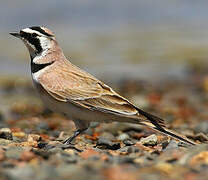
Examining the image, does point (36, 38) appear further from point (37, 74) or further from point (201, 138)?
point (201, 138)

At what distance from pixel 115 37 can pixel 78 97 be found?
17715mm

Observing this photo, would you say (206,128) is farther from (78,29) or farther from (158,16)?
(158,16)

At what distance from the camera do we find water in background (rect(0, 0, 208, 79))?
19.5 m

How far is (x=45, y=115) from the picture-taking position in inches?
458

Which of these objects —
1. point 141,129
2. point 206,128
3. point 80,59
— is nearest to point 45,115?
point 141,129

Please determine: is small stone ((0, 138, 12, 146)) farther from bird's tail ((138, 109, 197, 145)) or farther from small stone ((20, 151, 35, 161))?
bird's tail ((138, 109, 197, 145))

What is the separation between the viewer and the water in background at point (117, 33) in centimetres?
1947

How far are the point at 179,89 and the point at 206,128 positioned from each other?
633cm

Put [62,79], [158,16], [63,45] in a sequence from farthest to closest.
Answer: [158,16]
[63,45]
[62,79]

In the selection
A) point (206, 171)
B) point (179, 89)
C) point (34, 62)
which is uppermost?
point (34, 62)

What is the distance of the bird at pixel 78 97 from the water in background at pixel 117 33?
994 centimetres

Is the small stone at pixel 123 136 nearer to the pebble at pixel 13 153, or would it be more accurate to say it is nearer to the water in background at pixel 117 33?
the pebble at pixel 13 153

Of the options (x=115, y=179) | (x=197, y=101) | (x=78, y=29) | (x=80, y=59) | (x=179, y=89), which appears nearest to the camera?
(x=115, y=179)

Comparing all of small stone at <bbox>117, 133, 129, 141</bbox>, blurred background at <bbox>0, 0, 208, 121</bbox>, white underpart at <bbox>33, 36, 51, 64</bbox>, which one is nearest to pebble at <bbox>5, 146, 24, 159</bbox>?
white underpart at <bbox>33, 36, 51, 64</bbox>
